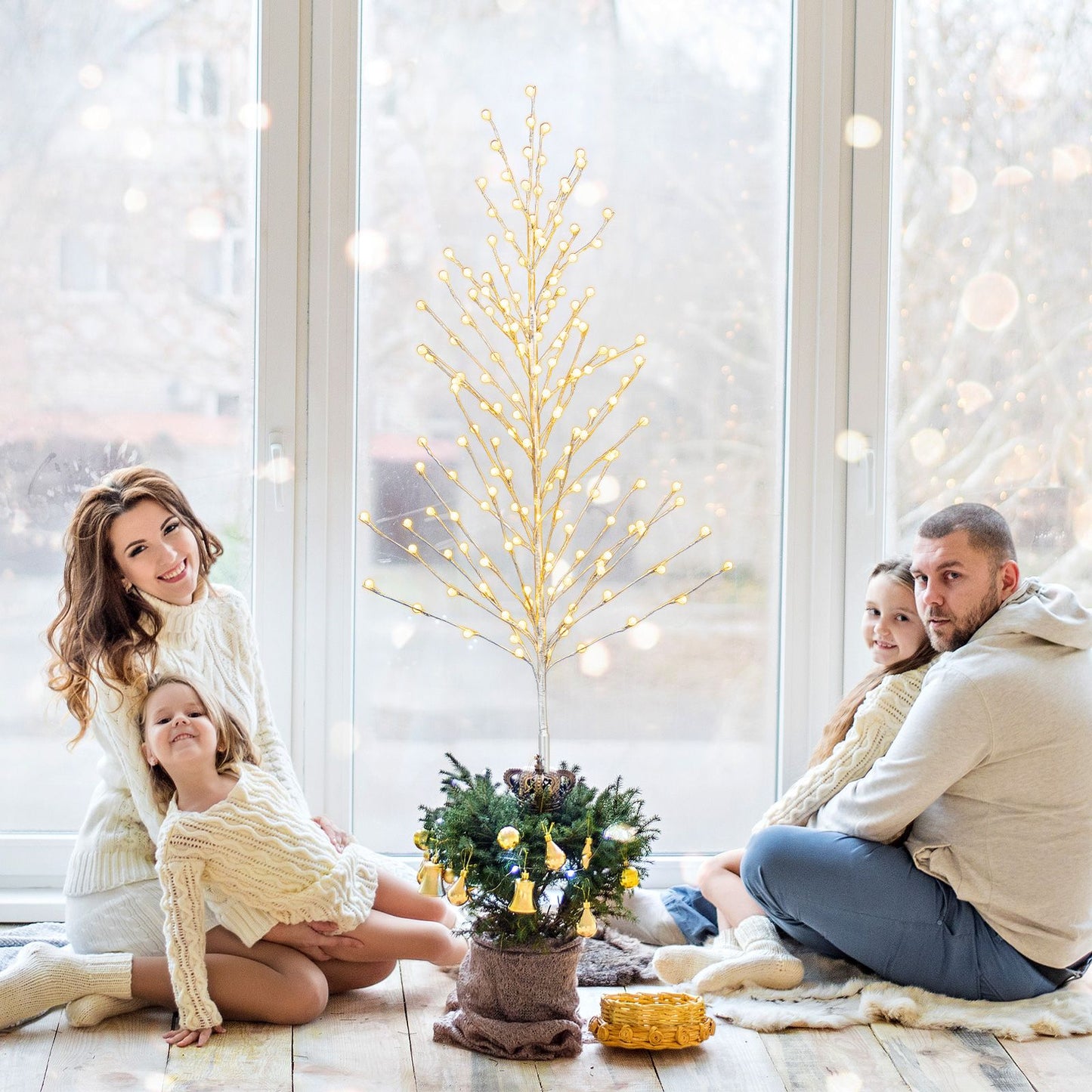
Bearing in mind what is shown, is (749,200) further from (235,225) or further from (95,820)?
(95,820)

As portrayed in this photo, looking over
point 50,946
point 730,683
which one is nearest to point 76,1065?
point 50,946

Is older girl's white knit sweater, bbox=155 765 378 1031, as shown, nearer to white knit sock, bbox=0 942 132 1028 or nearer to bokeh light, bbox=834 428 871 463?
white knit sock, bbox=0 942 132 1028

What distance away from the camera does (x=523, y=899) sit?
202cm

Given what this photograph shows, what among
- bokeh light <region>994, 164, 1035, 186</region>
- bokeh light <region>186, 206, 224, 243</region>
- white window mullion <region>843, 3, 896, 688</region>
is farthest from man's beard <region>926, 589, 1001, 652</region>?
bokeh light <region>186, 206, 224, 243</region>

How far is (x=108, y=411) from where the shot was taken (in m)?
2.78

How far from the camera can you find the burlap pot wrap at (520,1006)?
6.84 ft

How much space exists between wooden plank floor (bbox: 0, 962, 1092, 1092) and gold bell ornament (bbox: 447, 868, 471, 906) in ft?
0.85

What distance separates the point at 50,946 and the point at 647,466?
4.99ft

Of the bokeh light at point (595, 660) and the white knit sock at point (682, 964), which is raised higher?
the bokeh light at point (595, 660)

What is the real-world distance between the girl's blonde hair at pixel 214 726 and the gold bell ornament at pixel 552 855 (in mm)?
610

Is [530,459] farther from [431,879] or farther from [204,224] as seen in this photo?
[431,879]

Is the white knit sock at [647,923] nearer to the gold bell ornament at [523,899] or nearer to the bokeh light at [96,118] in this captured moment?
the gold bell ornament at [523,899]

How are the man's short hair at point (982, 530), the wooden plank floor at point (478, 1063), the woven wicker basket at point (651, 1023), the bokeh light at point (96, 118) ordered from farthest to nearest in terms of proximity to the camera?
the bokeh light at point (96, 118)
the man's short hair at point (982, 530)
the woven wicker basket at point (651, 1023)
the wooden plank floor at point (478, 1063)

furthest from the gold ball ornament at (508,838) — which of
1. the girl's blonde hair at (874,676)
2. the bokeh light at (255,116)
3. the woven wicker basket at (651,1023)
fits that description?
the bokeh light at (255,116)
